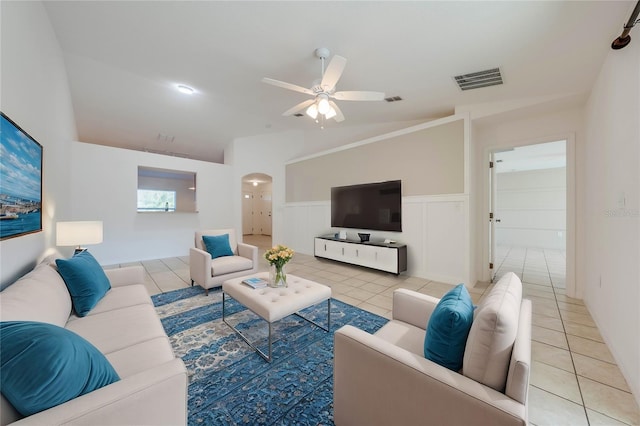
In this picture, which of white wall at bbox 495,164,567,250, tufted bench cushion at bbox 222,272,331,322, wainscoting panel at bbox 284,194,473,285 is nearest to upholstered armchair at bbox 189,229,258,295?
tufted bench cushion at bbox 222,272,331,322

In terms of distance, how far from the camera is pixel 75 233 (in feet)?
8.38

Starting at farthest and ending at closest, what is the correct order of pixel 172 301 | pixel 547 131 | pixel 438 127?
pixel 438 127 → pixel 547 131 → pixel 172 301

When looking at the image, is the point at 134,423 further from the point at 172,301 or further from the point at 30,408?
the point at 172,301

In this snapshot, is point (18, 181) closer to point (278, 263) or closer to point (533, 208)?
point (278, 263)

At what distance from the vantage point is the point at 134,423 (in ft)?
2.74

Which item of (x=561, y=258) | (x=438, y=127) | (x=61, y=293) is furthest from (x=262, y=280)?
(x=561, y=258)

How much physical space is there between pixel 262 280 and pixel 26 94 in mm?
2445

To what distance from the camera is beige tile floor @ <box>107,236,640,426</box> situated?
1468 millimetres

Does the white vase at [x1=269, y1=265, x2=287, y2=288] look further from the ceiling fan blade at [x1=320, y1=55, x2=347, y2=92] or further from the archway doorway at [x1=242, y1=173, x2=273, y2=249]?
the archway doorway at [x1=242, y1=173, x2=273, y2=249]

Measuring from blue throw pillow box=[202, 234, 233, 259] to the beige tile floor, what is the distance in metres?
0.68

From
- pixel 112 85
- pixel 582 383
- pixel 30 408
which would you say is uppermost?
pixel 112 85

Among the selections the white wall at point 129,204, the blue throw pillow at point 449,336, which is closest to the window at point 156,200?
the white wall at point 129,204

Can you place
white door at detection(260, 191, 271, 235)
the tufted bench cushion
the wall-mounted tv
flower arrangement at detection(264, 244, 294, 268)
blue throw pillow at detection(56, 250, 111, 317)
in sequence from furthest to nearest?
white door at detection(260, 191, 271, 235)
the wall-mounted tv
flower arrangement at detection(264, 244, 294, 268)
the tufted bench cushion
blue throw pillow at detection(56, 250, 111, 317)

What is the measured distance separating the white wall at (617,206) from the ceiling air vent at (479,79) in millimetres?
840
